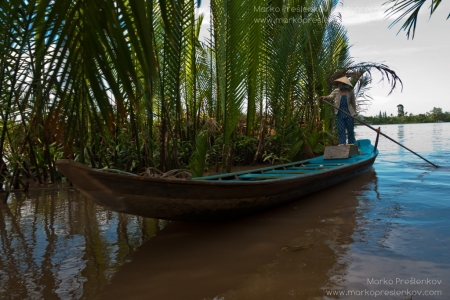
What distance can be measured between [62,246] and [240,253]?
4.83 feet

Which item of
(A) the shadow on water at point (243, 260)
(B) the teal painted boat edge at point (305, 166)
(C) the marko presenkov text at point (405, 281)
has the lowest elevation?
(C) the marko presenkov text at point (405, 281)

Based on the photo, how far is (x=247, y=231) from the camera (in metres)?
3.20

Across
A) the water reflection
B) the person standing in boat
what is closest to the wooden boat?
the water reflection

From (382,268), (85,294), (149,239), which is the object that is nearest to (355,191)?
(382,268)

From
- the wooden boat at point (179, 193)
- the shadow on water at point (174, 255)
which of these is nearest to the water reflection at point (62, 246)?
the shadow on water at point (174, 255)

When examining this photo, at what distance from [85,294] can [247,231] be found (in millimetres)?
1472

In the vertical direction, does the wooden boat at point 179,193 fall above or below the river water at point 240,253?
above

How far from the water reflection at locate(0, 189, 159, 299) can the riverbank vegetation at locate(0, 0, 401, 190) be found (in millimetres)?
765

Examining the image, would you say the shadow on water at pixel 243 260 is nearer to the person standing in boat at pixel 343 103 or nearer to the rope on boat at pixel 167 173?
the rope on boat at pixel 167 173

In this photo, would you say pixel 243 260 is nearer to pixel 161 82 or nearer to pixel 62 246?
pixel 62 246

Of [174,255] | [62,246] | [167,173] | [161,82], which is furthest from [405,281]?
[161,82]

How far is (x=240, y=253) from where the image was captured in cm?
270

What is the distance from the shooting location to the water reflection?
7.42 feet

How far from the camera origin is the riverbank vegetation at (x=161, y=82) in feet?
2.42
